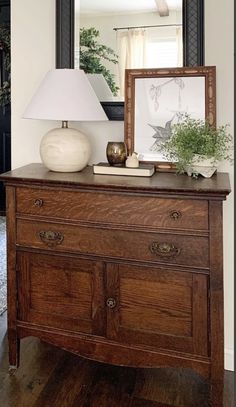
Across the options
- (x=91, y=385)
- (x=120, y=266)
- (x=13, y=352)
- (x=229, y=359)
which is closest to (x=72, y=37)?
(x=120, y=266)

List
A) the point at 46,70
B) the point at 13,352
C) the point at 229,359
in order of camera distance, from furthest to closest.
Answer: the point at 46,70, the point at 229,359, the point at 13,352

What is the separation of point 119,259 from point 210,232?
38 centimetres

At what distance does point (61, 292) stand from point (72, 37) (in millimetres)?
1226

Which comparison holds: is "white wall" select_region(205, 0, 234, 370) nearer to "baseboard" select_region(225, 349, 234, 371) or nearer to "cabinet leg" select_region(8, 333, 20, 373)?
"baseboard" select_region(225, 349, 234, 371)

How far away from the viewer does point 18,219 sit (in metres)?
1.87

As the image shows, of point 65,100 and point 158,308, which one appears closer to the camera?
point 158,308

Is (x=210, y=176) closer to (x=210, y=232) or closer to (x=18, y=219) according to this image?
(x=210, y=232)

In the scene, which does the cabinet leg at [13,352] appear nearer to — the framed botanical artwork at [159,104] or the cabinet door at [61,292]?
the cabinet door at [61,292]

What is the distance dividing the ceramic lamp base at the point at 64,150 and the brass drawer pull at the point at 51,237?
11.8 inches

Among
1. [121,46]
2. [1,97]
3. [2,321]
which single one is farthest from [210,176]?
[1,97]

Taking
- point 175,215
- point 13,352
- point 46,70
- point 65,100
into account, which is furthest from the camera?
point 46,70

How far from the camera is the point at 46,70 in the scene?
7.14ft

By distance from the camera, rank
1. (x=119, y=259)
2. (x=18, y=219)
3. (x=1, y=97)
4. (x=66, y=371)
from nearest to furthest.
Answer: (x=119, y=259)
(x=18, y=219)
(x=66, y=371)
(x=1, y=97)

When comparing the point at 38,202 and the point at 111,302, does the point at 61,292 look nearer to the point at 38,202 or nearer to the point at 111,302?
the point at 111,302
